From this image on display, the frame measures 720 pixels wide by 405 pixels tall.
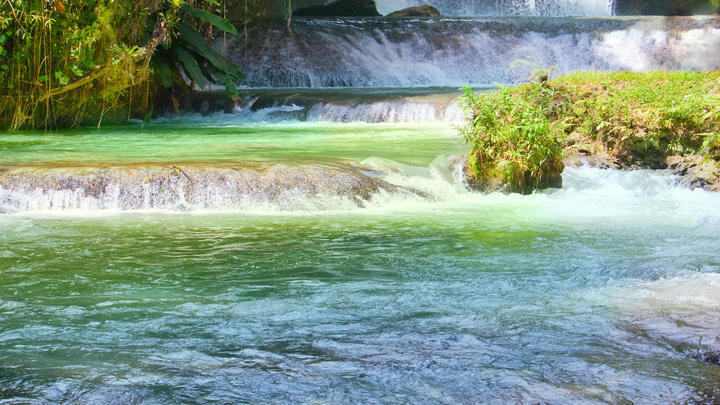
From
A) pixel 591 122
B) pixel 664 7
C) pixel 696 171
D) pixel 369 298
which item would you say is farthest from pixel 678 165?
pixel 664 7

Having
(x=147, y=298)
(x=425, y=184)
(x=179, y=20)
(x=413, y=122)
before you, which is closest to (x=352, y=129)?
(x=413, y=122)

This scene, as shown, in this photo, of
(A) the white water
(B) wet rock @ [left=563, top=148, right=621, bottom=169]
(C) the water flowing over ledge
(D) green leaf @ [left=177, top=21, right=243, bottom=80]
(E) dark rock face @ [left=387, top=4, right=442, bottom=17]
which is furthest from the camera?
(E) dark rock face @ [left=387, top=4, right=442, bottom=17]

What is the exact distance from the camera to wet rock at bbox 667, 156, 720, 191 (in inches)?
327

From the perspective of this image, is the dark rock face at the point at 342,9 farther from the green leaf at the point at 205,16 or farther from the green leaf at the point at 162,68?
the green leaf at the point at 162,68

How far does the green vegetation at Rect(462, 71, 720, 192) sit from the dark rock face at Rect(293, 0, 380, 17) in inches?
554

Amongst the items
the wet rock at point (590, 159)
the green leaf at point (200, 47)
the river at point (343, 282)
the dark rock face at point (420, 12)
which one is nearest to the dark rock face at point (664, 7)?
the dark rock face at point (420, 12)

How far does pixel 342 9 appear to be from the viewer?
76.5ft

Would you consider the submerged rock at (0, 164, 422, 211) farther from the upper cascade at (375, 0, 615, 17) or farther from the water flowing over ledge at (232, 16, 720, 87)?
the upper cascade at (375, 0, 615, 17)

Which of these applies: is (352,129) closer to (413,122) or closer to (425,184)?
(413,122)

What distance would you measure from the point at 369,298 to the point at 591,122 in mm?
5698

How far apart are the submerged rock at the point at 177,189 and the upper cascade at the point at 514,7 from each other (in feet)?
67.2

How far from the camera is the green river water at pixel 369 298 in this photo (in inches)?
130

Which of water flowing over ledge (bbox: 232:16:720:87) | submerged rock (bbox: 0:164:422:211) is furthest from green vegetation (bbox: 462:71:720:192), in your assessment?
water flowing over ledge (bbox: 232:16:720:87)

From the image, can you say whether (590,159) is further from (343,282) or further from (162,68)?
(162,68)
